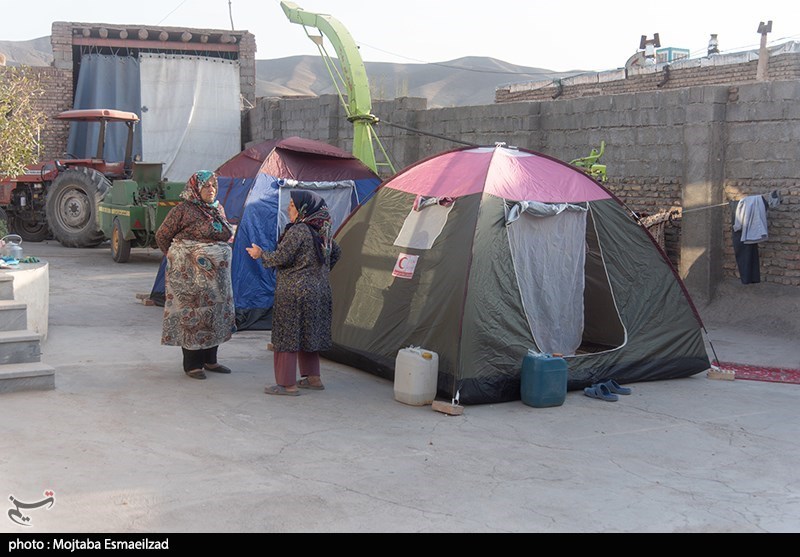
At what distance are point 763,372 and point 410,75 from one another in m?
55.3

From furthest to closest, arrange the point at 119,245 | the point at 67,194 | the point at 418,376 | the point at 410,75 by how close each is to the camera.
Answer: the point at 410,75 → the point at 67,194 → the point at 119,245 → the point at 418,376

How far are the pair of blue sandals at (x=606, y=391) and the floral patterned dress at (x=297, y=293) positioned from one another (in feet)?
6.56

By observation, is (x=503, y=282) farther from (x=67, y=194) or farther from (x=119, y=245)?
(x=67, y=194)

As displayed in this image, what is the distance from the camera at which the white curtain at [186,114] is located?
70.8ft

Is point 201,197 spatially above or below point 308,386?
above

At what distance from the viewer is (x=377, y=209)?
8219 millimetres

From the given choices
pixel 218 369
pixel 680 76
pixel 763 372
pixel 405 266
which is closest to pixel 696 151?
pixel 763 372

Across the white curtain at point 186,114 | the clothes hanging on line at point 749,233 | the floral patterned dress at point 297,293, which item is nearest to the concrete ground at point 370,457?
the floral patterned dress at point 297,293

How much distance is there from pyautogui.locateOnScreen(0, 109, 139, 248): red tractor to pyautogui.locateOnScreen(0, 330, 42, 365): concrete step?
9234 millimetres

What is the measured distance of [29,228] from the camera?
59.6 feet

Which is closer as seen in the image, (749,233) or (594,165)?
(749,233)

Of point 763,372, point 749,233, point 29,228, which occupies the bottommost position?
point 763,372

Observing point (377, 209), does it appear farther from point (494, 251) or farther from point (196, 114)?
point (196, 114)

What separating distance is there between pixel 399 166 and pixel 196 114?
27.9 ft
